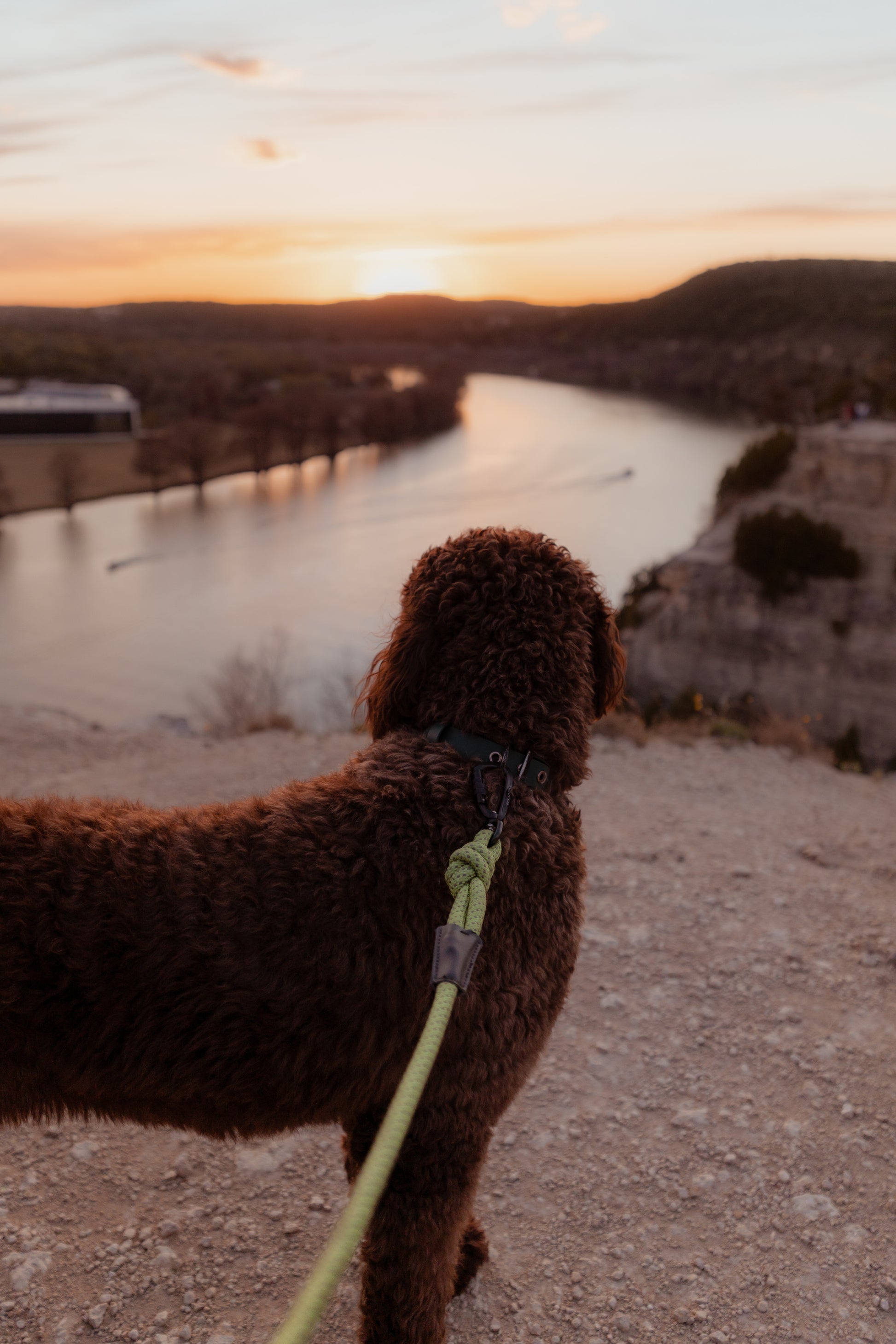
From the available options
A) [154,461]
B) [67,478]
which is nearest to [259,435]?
[154,461]

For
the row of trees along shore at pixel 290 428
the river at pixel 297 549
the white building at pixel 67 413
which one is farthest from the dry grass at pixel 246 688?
the white building at pixel 67 413

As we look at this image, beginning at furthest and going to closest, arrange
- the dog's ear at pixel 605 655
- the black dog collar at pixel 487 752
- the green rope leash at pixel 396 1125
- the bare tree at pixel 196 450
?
the bare tree at pixel 196 450 → the dog's ear at pixel 605 655 → the black dog collar at pixel 487 752 → the green rope leash at pixel 396 1125

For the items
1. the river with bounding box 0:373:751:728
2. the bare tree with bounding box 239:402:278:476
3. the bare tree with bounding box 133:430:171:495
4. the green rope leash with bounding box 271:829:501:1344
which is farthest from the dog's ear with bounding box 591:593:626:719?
the bare tree with bounding box 239:402:278:476

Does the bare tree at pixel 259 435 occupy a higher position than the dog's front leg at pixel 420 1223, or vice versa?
the bare tree at pixel 259 435

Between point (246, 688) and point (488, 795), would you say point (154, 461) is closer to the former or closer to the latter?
point (246, 688)

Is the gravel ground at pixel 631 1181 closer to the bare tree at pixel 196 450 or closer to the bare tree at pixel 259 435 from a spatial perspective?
the bare tree at pixel 196 450

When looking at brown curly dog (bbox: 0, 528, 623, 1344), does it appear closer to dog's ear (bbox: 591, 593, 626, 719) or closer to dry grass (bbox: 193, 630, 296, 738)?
dog's ear (bbox: 591, 593, 626, 719)
